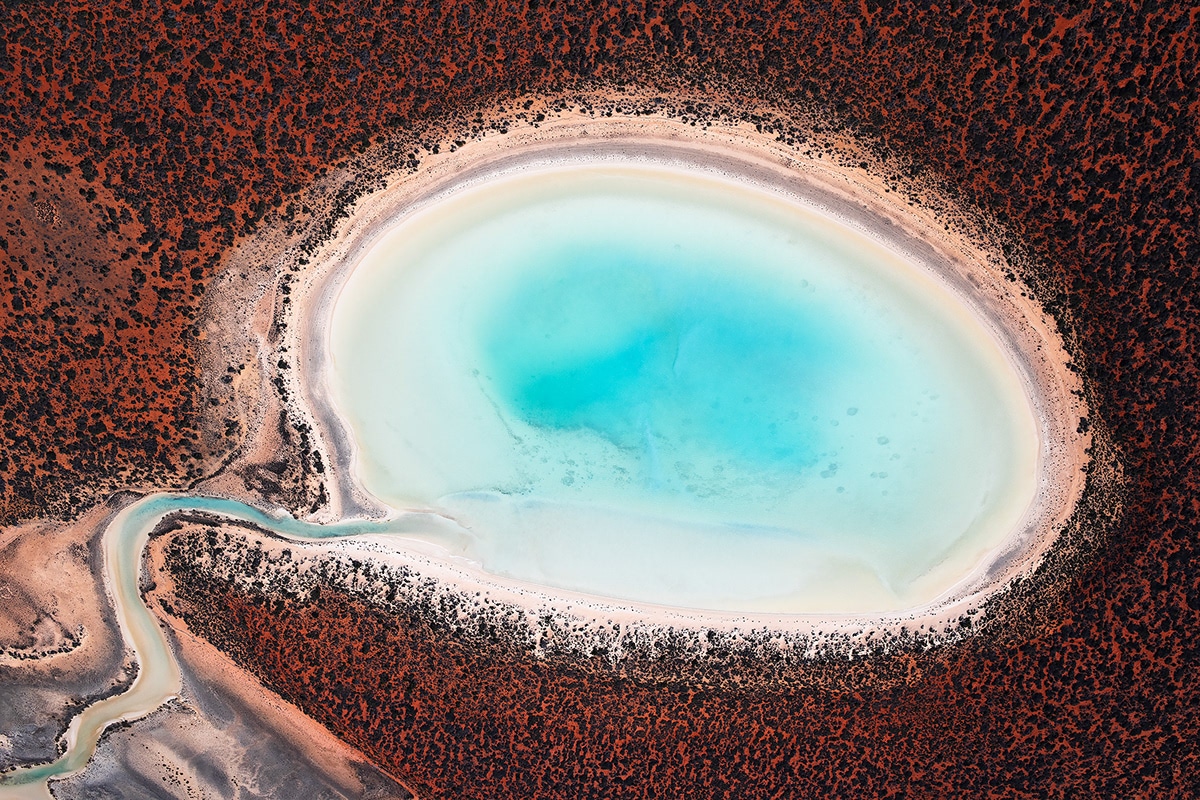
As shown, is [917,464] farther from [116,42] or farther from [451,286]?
[116,42]

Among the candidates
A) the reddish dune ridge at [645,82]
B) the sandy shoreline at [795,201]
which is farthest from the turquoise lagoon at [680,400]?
the reddish dune ridge at [645,82]

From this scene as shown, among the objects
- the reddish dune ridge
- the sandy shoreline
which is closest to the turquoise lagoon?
the sandy shoreline

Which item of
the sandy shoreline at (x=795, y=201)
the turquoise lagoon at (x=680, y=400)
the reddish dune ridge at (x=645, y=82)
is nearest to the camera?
the reddish dune ridge at (x=645, y=82)

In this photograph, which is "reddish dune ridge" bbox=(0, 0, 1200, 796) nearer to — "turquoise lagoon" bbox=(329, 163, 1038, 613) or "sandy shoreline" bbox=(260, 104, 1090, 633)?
"sandy shoreline" bbox=(260, 104, 1090, 633)

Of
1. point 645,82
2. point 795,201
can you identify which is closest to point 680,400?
point 795,201

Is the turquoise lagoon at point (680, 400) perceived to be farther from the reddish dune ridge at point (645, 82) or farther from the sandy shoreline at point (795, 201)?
the reddish dune ridge at point (645, 82)

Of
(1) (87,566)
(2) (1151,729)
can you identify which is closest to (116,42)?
(1) (87,566)
